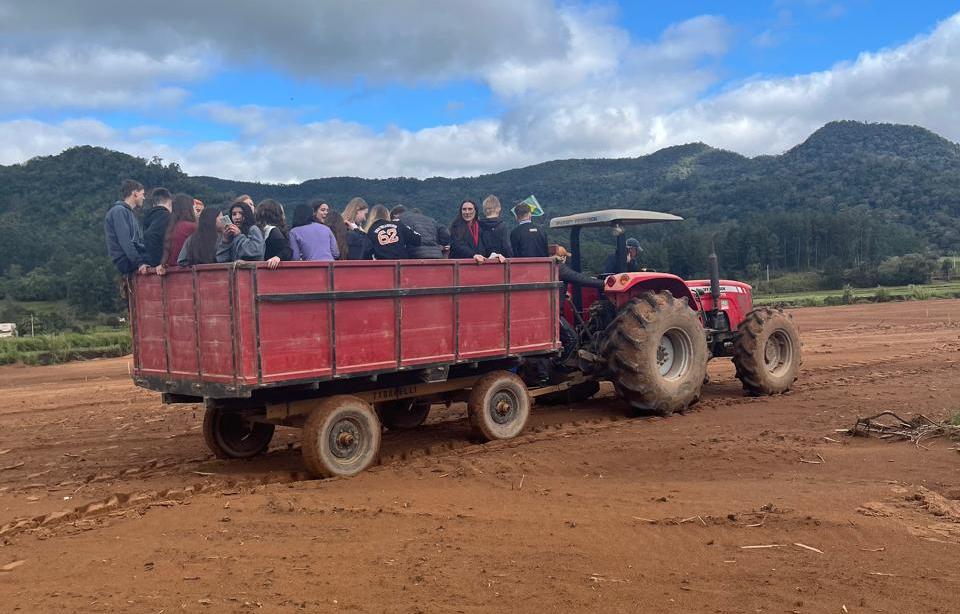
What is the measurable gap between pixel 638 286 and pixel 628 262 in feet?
2.76

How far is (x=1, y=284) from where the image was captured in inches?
1769

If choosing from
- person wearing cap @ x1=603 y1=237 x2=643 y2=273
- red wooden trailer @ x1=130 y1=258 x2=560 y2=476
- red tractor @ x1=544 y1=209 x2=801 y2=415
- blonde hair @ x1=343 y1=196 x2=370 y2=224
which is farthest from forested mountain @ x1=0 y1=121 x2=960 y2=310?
red wooden trailer @ x1=130 y1=258 x2=560 y2=476

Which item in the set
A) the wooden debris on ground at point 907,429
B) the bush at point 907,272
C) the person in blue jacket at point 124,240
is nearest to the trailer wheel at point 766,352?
the wooden debris on ground at point 907,429

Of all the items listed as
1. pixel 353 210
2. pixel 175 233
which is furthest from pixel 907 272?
pixel 175 233

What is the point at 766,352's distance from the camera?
9992 mm

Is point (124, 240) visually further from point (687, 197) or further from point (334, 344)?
point (687, 197)

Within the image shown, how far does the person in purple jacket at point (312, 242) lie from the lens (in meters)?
6.79

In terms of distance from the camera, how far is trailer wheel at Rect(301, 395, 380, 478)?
6.05 m

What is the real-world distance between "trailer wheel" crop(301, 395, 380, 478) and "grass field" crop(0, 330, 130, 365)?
17186 millimetres

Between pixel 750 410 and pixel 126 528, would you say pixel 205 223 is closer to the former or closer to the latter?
pixel 126 528

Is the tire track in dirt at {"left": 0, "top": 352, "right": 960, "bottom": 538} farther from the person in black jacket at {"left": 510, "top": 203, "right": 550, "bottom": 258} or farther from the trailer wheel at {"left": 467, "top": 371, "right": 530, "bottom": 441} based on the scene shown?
the person in black jacket at {"left": 510, "top": 203, "right": 550, "bottom": 258}

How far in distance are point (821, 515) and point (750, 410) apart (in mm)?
4033

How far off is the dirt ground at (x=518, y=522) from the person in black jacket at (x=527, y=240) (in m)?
1.88

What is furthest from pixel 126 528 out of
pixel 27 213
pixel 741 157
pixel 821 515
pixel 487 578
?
pixel 741 157
